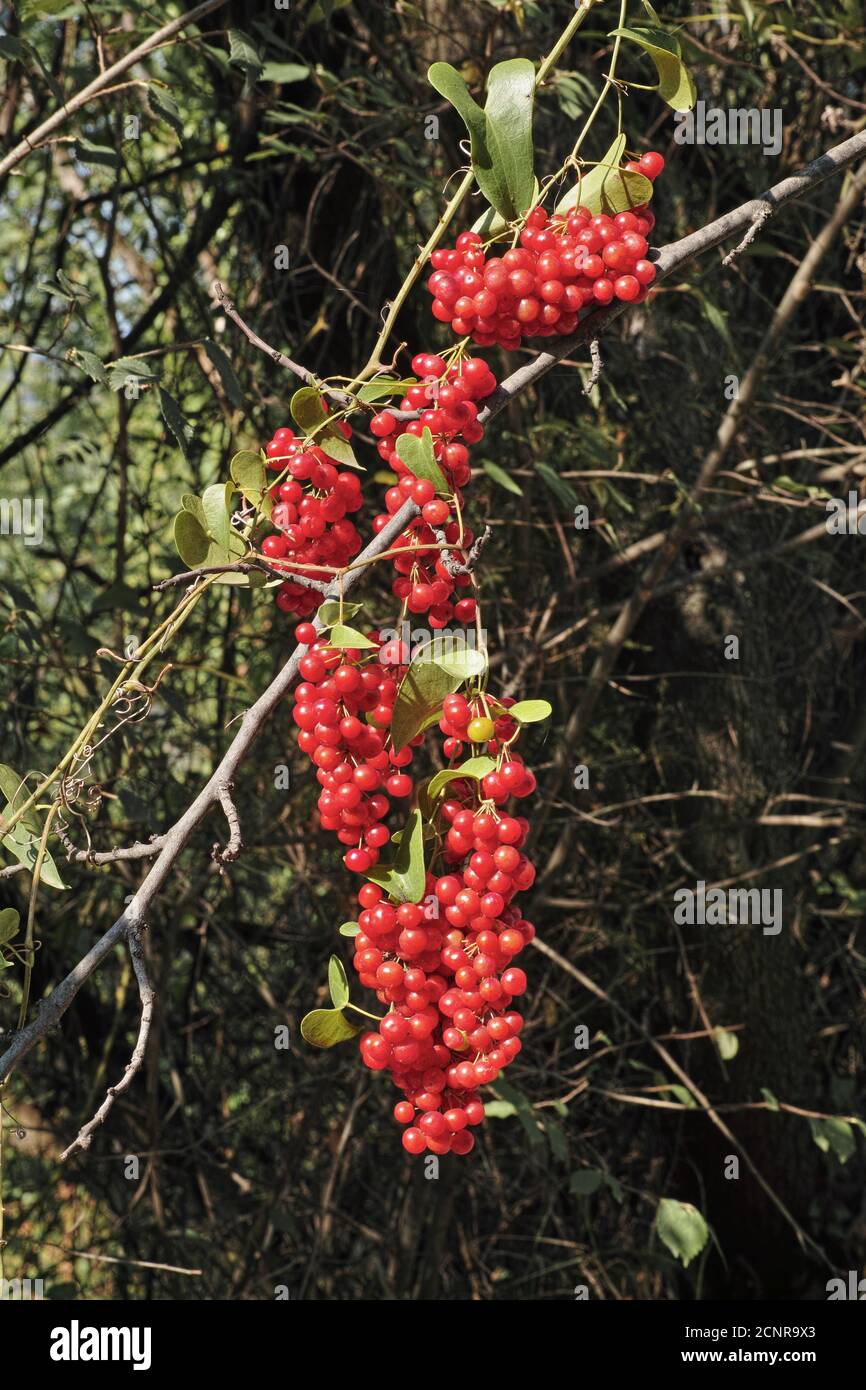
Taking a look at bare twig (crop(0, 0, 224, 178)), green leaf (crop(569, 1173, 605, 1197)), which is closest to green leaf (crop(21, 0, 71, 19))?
bare twig (crop(0, 0, 224, 178))

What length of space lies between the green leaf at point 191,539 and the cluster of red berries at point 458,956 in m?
0.16

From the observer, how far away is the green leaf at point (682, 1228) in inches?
54.9

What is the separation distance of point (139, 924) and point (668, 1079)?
122 cm

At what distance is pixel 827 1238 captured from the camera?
182 cm

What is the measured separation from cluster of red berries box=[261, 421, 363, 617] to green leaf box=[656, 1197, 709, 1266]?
38.4 inches

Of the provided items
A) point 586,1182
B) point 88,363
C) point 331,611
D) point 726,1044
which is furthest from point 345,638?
point 726,1044

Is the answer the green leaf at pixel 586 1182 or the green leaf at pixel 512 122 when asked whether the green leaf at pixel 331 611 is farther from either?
the green leaf at pixel 586 1182

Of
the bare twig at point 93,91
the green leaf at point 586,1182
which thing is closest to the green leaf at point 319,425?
the bare twig at point 93,91

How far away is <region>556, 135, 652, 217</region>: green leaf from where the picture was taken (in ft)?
2.26

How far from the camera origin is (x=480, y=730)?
625 mm

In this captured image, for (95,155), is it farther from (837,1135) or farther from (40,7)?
(837,1135)

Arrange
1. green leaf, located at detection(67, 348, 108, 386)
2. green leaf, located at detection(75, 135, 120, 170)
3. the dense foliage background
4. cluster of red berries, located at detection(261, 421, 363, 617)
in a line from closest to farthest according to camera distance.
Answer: cluster of red berries, located at detection(261, 421, 363, 617), green leaf, located at detection(67, 348, 108, 386), green leaf, located at detection(75, 135, 120, 170), the dense foliage background

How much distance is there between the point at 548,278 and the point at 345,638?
22 centimetres

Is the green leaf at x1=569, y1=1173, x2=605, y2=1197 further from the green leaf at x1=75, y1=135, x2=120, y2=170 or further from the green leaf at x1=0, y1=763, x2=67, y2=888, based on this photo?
the green leaf at x1=75, y1=135, x2=120, y2=170
